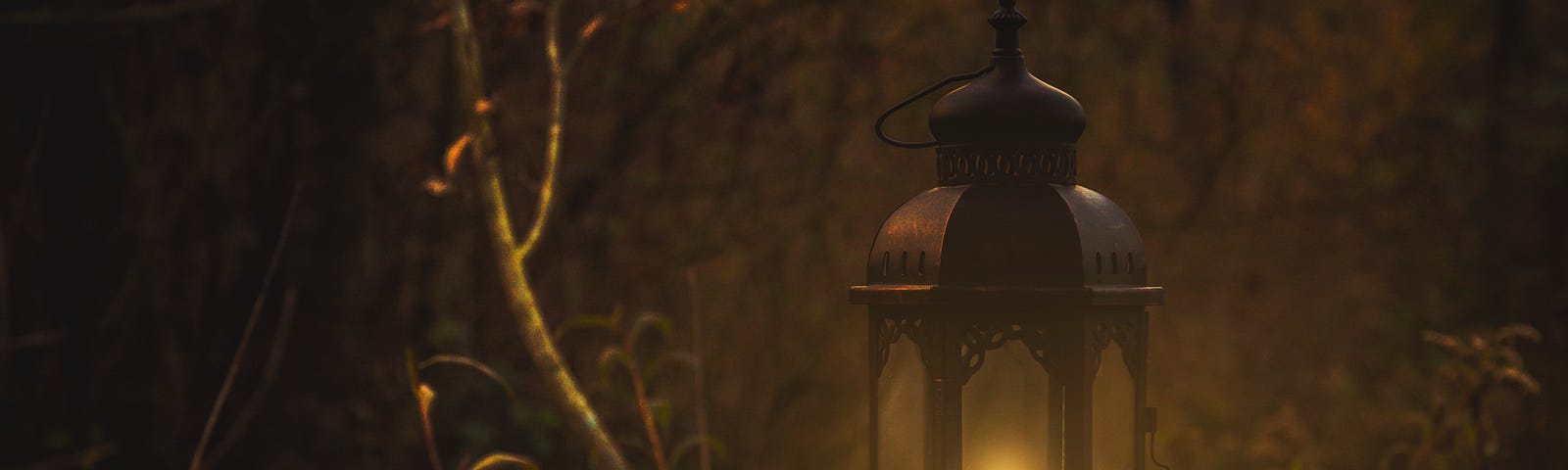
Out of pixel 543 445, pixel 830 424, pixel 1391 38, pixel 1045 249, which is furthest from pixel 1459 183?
pixel 1045 249

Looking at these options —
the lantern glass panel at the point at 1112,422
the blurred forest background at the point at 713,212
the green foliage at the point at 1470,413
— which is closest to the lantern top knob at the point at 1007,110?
the lantern glass panel at the point at 1112,422

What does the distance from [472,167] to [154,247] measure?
1.06 meters

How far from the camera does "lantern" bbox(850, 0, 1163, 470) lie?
231 centimetres

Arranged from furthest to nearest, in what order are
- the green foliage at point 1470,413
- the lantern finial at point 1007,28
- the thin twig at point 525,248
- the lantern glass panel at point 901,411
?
the green foliage at point 1470,413, the thin twig at point 525,248, the lantern glass panel at point 901,411, the lantern finial at point 1007,28

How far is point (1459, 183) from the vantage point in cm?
848

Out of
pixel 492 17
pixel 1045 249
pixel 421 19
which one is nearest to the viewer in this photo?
pixel 1045 249

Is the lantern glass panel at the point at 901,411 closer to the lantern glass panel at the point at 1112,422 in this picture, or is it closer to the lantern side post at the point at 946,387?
the lantern side post at the point at 946,387

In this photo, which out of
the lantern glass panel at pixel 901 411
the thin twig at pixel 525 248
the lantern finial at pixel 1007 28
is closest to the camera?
the lantern finial at pixel 1007 28

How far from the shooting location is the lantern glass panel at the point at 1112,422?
2568 millimetres

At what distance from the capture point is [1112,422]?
258cm

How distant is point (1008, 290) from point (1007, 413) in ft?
1.01

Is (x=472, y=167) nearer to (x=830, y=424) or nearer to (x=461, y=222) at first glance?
(x=461, y=222)

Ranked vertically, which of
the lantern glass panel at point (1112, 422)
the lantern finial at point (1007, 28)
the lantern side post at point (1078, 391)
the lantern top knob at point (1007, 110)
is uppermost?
the lantern finial at point (1007, 28)

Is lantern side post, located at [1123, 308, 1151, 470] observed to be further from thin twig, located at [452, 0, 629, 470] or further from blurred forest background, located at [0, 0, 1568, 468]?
blurred forest background, located at [0, 0, 1568, 468]
